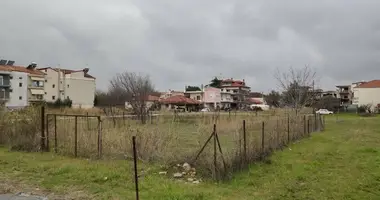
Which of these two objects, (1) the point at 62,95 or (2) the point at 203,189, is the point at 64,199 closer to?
(2) the point at 203,189

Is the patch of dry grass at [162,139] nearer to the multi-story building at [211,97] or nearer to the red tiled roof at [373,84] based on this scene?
the red tiled roof at [373,84]

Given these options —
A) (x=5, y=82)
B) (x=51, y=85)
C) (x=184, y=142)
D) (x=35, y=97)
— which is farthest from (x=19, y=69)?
(x=184, y=142)

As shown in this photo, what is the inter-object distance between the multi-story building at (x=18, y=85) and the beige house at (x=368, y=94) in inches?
2692

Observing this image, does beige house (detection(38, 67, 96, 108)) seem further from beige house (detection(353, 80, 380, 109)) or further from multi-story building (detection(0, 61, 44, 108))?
beige house (detection(353, 80, 380, 109))

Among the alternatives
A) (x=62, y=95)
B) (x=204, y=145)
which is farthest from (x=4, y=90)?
(x=204, y=145)

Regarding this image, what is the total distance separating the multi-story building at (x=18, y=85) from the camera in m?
57.2

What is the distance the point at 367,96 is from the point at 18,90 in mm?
73144

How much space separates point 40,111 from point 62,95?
59.2 meters

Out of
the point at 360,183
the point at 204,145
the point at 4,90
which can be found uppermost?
the point at 4,90

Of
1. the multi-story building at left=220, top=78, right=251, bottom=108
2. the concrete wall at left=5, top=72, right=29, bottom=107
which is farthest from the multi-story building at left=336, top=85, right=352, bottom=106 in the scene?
the concrete wall at left=5, top=72, right=29, bottom=107

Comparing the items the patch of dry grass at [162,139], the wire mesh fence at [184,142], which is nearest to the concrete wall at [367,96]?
the patch of dry grass at [162,139]

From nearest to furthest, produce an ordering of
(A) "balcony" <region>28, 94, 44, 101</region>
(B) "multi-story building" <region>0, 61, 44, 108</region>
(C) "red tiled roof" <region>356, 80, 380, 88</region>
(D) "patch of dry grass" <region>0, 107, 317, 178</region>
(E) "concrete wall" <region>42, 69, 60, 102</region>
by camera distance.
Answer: (D) "patch of dry grass" <region>0, 107, 317, 178</region>, (B) "multi-story building" <region>0, 61, 44, 108</region>, (A) "balcony" <region>28, 94, 44, 101</region>, (E) "concrete wall" <region>42, 69, 60, 102</region>, (C) "red tiled roof" <region>356, 80, 380, 88</region>

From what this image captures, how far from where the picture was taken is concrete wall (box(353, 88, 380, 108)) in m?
84.2

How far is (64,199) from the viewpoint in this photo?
7379 mm
